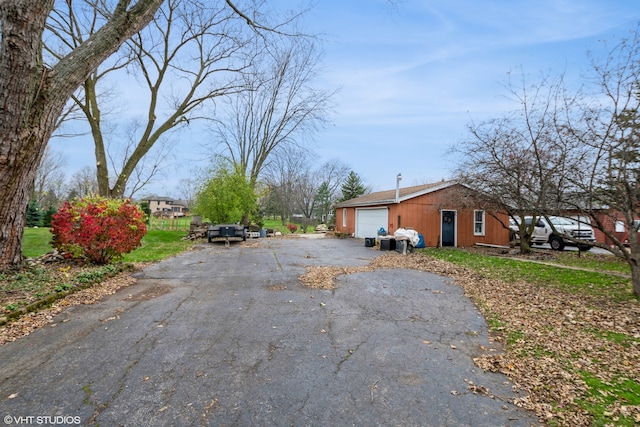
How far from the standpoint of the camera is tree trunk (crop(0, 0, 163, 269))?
14.5 ft

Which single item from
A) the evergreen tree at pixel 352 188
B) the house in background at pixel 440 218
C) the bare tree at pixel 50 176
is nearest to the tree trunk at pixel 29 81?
the house in background at pixel 440 218

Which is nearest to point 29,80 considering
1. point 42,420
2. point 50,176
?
point 42,420

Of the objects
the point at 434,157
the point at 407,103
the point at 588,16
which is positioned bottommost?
the point at 434,157

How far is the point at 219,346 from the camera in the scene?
135 inches

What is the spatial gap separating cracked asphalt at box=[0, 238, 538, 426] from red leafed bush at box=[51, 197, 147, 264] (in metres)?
2.62

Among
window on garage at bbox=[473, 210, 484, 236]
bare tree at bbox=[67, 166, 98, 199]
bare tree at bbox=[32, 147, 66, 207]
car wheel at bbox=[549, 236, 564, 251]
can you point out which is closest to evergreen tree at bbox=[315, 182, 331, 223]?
window on garage at bbox=[473, 210, 484, 236]

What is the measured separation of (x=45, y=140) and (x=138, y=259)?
548 cm

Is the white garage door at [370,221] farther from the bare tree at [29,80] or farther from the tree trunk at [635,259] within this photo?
the bare tree at [29,80]

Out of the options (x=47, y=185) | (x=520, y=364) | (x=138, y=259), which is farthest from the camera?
(x=47, y=185)

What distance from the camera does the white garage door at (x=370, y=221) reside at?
16.4 metres

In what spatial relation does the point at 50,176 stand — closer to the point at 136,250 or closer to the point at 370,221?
the point at 136,250

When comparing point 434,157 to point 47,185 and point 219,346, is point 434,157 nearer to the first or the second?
point 219,346

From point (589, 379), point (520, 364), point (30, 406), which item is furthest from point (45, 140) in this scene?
point (589, 379)

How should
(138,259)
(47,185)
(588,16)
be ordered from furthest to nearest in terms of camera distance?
(47,185) < (138,259) < (588,16)
